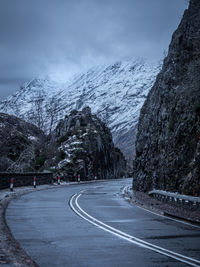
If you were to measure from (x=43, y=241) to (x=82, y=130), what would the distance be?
176 ft

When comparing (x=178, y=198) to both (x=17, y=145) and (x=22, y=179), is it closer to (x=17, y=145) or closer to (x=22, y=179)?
(x=22, y=179)

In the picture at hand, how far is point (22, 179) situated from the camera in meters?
35.8

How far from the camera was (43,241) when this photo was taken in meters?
9.59

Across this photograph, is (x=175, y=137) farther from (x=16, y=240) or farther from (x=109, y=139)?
(x=109, y=139)

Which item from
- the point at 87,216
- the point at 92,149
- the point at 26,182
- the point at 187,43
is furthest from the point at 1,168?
the point at 87,216

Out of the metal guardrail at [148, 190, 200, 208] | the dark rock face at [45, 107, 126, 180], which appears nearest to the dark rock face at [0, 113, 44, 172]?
the dark rock face at [45, 107, 126, 180]

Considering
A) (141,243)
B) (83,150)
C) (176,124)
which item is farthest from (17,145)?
(141,243)

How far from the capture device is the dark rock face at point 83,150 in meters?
54.5

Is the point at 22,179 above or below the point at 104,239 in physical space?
above

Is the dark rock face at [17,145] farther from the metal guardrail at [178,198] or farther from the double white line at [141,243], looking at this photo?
the double white line at [141,243]

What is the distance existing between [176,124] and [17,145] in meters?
35.2

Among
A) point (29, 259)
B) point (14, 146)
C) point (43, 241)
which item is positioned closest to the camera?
point (29, 259)

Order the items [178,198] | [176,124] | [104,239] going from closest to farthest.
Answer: [104,239] → [178,198] → [176,124]

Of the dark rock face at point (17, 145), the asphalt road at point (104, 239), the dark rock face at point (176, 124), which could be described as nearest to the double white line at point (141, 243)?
the asphalt road at point (104, 239)
